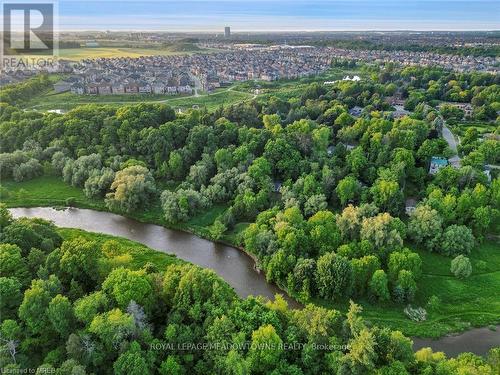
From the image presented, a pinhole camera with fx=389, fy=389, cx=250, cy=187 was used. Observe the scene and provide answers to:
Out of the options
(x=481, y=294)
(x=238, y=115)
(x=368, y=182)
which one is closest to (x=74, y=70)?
(x=238, y=115)

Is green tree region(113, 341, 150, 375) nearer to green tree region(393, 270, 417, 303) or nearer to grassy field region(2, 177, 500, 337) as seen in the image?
grassy field region(2, 177, 500, 337)

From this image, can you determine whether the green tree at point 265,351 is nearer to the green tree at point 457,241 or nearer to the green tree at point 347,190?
the green tree at point 457,241

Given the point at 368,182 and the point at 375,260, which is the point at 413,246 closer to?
the point at 375,260

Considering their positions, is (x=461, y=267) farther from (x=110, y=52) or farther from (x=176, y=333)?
(x=110, y=52)

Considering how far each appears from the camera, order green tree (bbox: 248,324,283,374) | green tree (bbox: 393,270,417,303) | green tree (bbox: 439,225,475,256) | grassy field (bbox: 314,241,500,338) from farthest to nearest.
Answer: green tree (bbox: 439,225,475,256)
green tree (bbox: 393,270,417,303)
grassy field (bbox: 314,241,500,338)
green tree (bbox: 248,324,283,374)

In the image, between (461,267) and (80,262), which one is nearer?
(80,262)

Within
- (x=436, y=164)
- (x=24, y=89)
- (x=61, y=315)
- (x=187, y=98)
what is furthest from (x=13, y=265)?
(x=187, y=98)

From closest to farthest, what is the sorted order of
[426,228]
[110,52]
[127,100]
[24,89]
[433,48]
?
[426,228] < [24,89] < [127,100] < [110,52] < [433,48]

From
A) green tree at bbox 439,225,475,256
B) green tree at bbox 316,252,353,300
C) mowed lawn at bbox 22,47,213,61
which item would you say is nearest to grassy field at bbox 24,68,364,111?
mowed lawn at bbox 22,47,213,61

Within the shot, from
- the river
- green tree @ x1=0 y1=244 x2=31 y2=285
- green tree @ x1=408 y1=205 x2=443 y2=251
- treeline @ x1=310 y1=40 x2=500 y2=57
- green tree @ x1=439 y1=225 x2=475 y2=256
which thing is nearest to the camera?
green tree @ x1=0 y1=244 x2=31 y2=285
